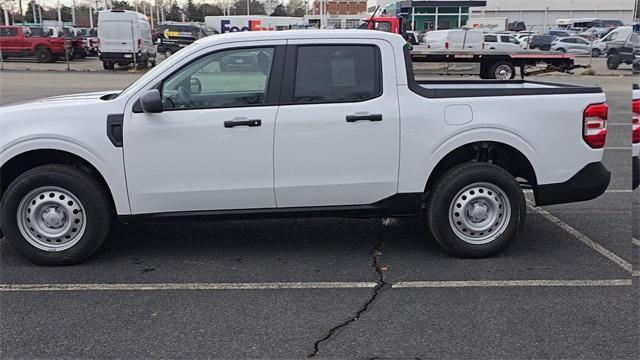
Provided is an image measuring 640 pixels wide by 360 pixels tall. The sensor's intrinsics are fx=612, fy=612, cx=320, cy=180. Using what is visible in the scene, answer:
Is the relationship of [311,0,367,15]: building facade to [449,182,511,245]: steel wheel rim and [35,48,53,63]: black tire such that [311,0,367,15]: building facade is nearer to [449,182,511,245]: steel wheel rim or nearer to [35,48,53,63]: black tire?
[35,48,53,63]: black tire

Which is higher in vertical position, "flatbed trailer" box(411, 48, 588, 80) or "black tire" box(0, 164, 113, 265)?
"flatbed trailer" box(411, 48, 588, 80)

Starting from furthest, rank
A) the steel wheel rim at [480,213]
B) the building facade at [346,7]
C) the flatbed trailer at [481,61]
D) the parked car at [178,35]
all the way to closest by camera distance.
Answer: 1. the building facade at [346,7]
2. the parked car at [178,35]
3. the flatbed trailer at [481,61]
4. the steel wheel rim at [480,213]

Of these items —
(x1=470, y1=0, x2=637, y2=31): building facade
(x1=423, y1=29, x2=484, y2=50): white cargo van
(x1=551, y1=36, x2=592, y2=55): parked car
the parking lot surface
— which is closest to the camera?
the parking lot surface

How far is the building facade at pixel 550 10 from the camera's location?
8462cm

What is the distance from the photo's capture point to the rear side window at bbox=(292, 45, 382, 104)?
485 cm

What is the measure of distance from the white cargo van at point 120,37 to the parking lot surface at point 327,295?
81.6 feet

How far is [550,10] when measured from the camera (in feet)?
283

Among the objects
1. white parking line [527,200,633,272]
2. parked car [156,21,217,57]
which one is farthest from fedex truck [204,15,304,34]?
white parking line [527,200,633,272]

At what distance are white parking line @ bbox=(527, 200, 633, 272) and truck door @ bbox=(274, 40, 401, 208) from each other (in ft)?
6.35

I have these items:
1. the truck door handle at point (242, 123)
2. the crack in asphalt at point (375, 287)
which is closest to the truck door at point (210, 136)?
the truck door handle at point (242, 123)

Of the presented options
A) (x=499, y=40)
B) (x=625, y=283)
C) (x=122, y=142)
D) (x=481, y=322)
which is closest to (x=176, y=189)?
(x=122, y=142)

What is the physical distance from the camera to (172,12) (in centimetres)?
9625

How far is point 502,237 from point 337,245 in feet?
4.62

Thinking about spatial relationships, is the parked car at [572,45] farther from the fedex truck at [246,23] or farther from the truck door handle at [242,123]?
the truck door handle at [242,123]
